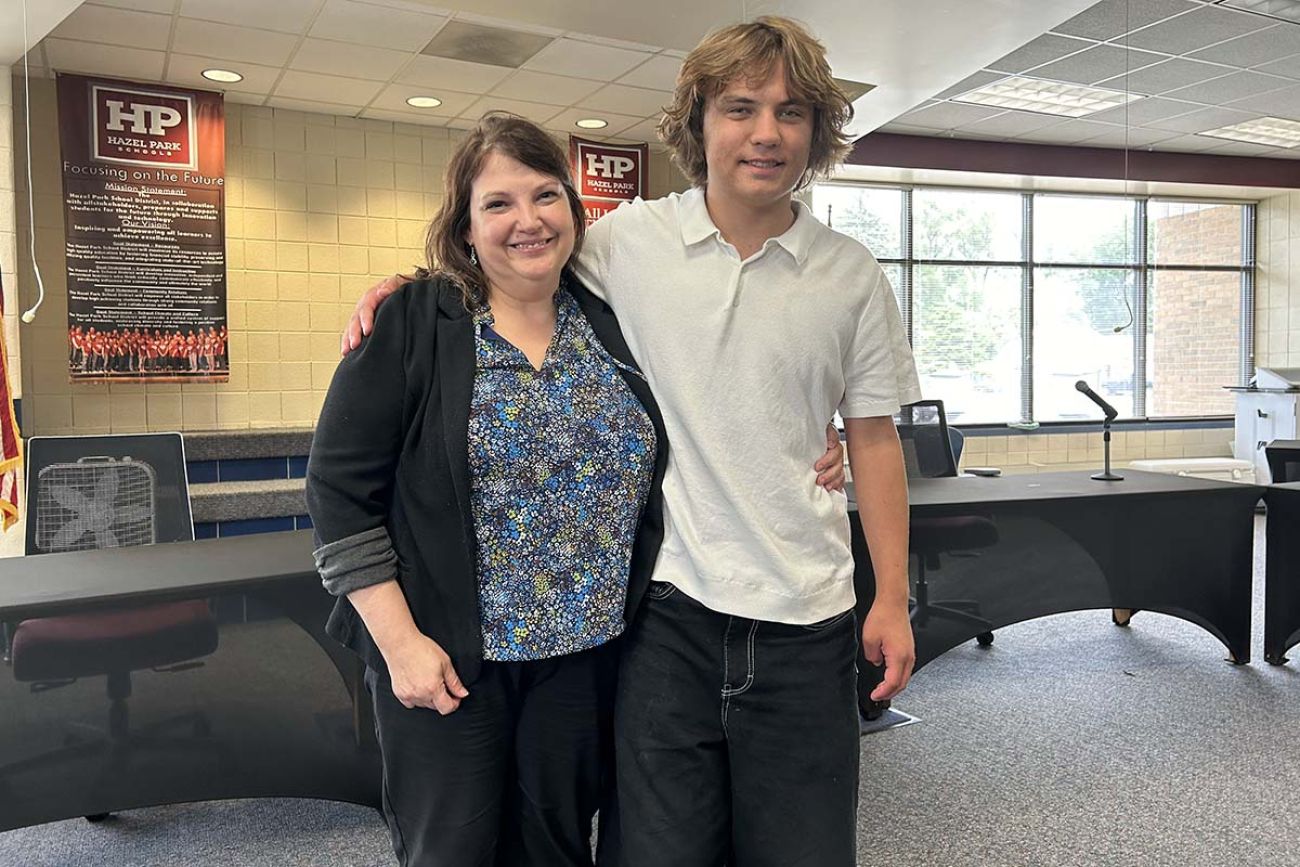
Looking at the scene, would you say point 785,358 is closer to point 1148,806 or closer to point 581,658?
point 581,658

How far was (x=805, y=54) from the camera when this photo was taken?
4.37ft

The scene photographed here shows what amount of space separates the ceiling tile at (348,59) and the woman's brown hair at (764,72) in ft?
14.4

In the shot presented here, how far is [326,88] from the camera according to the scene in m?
5.90

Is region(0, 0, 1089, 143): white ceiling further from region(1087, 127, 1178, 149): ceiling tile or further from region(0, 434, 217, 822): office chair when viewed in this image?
region(1087, 127, 1178, 149): ceiling tile

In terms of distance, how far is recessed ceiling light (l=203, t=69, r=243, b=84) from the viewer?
5508 millimetres

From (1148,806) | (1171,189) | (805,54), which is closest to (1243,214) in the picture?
(1171,189)

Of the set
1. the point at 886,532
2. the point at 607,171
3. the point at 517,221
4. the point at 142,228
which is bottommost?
the point at 886,532

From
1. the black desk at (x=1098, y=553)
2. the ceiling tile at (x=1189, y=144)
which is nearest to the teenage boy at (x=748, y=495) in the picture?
the black desk at (x=1098, y=553)

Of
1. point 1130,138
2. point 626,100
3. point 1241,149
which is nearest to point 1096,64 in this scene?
point 1130,138

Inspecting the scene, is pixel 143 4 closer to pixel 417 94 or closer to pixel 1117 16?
pixel 417 94

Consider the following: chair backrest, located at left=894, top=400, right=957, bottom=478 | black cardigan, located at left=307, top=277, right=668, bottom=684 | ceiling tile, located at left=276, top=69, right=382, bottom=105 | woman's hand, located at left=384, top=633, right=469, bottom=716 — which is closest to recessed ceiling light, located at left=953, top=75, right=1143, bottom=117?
chair backrest, located at left=894, top=400, right=957, bottom=478

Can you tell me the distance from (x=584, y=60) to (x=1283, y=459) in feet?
16.7

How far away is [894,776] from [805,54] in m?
2.28

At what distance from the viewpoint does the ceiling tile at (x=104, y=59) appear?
5.09 meters
